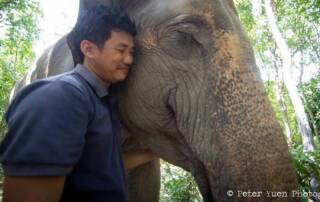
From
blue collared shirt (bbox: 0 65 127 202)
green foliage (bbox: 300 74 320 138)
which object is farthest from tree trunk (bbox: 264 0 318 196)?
blue collared shirt (bbox: 0 65 127 202)

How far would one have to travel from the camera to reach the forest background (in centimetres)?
845

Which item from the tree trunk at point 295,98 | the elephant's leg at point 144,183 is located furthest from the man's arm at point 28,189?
the tree trunk at point 295,98

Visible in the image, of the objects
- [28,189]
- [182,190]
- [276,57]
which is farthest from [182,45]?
[276,57]

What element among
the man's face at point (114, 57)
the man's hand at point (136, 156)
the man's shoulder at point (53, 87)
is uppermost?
the man's face at point (114, 57)

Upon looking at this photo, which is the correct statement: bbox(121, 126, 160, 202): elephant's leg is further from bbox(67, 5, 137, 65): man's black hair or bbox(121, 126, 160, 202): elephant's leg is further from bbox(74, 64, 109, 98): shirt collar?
bbox(74, 64, 109, 98): shirt collar

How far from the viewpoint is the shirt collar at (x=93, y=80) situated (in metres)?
2.06

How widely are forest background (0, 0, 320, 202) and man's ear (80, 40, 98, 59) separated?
3.65 metres

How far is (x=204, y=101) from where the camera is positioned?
2.33 m

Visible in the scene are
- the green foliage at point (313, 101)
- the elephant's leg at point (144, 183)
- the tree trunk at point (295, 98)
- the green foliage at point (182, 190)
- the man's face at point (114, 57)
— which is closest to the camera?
the man's face at point (114, 57)

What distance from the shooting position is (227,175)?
2.11 metres

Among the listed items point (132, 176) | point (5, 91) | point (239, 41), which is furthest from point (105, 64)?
point (5, 91)

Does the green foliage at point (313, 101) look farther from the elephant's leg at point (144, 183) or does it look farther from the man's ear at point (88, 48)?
the man's ear at point (88, 48)

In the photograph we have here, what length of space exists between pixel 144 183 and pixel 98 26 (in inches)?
91.7

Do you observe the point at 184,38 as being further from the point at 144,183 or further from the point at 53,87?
the point at 144,183
